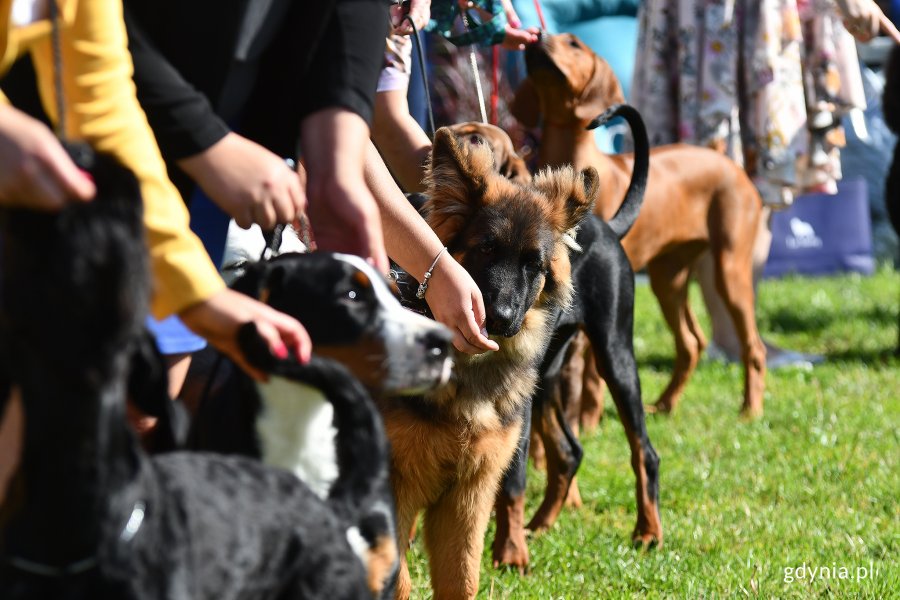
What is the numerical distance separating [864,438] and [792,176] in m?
2.00

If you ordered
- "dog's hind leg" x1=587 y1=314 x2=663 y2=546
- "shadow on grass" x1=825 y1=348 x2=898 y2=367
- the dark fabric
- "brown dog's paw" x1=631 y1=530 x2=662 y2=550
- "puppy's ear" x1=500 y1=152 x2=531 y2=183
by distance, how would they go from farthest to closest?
"shadow on grass" x1=825 y1=348 x2=898 y2=367 < "puppy's ear" x1=500 y1=152 x2=531 y2=183 < "dog's hind leg" x1=587 y1=314 x2=663 y2=546 < "brown dog's paw" x1=631 y1=530 x2=662 y2=550 < the dark fabric

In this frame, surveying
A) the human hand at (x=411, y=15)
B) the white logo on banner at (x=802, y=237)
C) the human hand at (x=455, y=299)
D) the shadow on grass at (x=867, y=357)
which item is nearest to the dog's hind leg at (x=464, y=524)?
the human hand at (x=455, y=299)

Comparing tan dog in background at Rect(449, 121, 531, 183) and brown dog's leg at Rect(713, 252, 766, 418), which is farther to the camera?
brown dog's leg at Rect(713, 252, 766, 418)

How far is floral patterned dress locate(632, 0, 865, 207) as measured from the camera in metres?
6.75

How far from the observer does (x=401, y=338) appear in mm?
2047

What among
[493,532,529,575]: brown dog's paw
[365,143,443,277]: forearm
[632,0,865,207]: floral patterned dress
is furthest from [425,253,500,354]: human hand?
[632,0,865,207]: floral patterned dress

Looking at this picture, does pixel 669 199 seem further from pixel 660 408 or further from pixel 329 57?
pixel 329 57

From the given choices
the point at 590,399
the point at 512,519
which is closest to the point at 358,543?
the point at 512,519

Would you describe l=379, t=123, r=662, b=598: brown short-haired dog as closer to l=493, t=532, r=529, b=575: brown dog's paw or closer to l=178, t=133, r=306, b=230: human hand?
l=493, t=532, r=529, b=575: brown dog's paw

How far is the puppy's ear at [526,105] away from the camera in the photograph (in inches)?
244

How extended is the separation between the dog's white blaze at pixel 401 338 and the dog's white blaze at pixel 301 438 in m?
0.12

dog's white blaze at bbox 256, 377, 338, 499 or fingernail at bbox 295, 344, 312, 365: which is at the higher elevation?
fingernail at bbox 295, 344, 312, 365

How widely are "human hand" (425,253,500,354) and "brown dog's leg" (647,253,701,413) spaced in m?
3.54
